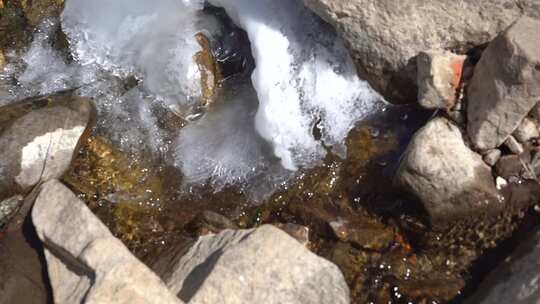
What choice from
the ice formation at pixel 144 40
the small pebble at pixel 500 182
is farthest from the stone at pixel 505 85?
the ice formation at pixel 144 40

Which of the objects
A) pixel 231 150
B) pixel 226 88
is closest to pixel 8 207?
pixel 231 150

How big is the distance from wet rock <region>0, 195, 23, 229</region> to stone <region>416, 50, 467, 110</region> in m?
3.27

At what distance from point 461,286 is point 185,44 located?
3.11m

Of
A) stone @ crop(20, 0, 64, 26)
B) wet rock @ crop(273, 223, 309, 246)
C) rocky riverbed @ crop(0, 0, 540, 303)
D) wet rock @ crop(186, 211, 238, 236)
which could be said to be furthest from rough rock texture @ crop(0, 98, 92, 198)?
wet rock @ crop(273, 223, 309, 246)

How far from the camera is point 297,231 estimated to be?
4.23m

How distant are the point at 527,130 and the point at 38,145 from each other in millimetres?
3812

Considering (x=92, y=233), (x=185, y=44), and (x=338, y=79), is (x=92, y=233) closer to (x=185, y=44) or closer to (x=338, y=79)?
(x=185, y=44)

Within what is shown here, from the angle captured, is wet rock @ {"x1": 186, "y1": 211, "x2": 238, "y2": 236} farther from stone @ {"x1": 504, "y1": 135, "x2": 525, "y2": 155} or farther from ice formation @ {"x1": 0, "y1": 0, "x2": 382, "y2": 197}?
stone @ {"x1": 504, "y1": 135, "x2": 525, "y2": 155}

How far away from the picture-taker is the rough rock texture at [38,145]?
4.58 metres

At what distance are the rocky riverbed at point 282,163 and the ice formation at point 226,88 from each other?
18mm

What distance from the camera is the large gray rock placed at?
4176mm

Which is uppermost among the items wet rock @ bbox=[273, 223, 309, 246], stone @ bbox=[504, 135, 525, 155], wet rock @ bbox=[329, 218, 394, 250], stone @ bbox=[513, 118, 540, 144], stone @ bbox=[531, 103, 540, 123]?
stone @ bbox=[531, 103, 540, 123]

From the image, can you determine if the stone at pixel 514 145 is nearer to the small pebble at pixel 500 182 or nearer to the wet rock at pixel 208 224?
the small pebble at pixel 500 182

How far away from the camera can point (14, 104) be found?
498 centimetres
